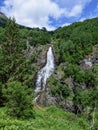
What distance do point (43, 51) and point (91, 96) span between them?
49162 mm

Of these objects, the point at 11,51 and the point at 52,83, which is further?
the point at 52,83

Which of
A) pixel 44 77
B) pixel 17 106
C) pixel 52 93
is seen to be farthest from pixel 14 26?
pixel 44 77

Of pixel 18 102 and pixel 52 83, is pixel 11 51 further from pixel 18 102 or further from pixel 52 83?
pixel 52 83

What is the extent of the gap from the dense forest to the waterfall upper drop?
154 cm

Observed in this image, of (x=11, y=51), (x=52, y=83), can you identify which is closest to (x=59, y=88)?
(x=52, y=83)

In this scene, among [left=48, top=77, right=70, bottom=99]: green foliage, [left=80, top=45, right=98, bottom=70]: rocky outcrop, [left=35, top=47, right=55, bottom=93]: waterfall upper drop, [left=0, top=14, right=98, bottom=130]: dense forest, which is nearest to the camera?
[left=0, top=14, right=98, bottom=130]: dense forest

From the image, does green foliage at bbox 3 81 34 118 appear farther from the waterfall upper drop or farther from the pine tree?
the waterfall upper drop

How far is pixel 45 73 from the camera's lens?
299 feet

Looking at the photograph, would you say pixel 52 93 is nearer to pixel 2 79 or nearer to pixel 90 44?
pixel 2 79

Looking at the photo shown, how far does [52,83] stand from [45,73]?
29.8ft

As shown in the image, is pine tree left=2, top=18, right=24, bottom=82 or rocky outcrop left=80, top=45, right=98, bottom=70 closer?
pine tree left=2, top=18, right=24, bottom=82

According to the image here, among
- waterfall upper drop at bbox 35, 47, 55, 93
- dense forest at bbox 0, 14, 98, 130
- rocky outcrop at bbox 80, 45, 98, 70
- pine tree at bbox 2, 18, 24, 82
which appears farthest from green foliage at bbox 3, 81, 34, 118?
rocky outcrop at bbox 80, 45, 98, 70

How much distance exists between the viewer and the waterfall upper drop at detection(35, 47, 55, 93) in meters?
86.2

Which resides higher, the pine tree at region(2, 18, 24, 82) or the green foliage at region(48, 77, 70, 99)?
the pine tree at region(2, 18, 24, 82)
